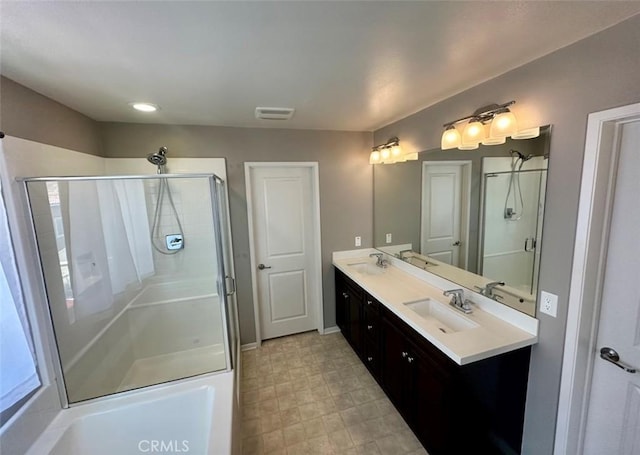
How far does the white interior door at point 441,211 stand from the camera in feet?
7.22

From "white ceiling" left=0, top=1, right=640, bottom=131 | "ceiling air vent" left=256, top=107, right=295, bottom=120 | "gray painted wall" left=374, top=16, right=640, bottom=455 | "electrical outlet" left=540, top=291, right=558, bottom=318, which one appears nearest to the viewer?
"white ceiling" left=0, top=1, right=640, bottom=131

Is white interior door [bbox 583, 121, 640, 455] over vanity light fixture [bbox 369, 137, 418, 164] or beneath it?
beneath

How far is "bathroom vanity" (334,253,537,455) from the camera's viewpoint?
1518 mm

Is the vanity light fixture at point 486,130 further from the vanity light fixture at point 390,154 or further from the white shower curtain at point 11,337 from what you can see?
the white shower curtain at point 11,337

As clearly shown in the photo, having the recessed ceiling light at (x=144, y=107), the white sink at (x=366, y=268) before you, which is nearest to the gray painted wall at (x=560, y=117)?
the white sink at (x=366, y=268)

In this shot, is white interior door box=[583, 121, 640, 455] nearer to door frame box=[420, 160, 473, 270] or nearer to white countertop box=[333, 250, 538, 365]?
white countertop box=[333, 250, 538, 365]

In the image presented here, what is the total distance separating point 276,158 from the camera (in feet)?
9.56

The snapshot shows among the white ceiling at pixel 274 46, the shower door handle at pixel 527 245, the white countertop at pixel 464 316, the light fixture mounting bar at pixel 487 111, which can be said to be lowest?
the white countertop at pixel 464 316

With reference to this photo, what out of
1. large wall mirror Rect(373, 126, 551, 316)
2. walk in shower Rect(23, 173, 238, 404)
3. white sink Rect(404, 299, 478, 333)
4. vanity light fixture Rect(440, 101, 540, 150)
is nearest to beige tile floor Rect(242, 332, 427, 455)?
walk in shower Rect(23, 173, 238, 404)

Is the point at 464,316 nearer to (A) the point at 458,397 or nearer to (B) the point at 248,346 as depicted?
(A) the point at 458,397

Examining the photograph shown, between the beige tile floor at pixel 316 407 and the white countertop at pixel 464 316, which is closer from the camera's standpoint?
the white countertop at pixel 464 316

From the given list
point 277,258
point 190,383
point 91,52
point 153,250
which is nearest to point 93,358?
point 190,383

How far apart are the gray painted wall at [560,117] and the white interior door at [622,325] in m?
0.14

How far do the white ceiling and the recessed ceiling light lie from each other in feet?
0.28
